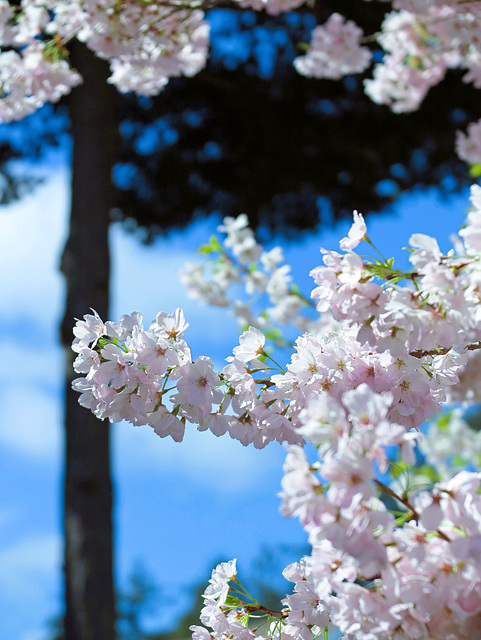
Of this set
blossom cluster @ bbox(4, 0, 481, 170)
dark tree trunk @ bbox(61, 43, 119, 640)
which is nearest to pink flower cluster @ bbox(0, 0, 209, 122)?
blossom cluster @ bbox(4, 0, 481, 170)

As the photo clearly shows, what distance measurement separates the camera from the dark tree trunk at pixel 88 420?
11.5ft

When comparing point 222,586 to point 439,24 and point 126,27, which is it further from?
point 439,24

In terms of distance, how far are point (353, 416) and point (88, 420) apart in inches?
123

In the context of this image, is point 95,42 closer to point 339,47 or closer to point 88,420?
point 339,47

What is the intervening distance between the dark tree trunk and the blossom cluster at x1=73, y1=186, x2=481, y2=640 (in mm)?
2188

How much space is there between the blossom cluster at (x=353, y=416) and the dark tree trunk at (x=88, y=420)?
7.18ft

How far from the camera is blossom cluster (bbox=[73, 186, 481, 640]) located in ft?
2.61

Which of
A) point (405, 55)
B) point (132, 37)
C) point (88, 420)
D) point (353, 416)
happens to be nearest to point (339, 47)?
point (405, 55)

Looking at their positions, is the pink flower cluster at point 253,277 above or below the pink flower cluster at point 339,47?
below

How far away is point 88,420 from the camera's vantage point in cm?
373

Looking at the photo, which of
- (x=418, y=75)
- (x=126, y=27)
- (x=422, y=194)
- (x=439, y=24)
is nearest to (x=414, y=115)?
(x=422, y=194)

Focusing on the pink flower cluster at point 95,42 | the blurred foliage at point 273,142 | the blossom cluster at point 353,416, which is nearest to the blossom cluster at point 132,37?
the pink flower cluster at point 95,42

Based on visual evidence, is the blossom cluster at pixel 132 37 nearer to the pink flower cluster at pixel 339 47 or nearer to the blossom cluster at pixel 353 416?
the pink flower cluster at pixel 339 47

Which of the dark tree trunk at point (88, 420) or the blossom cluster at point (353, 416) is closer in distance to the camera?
the blossom cluster at point (353, 416)
